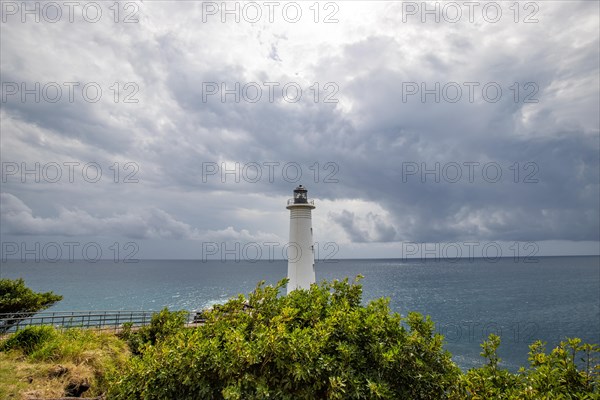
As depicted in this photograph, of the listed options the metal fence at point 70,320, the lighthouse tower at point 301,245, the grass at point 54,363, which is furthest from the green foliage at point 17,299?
the lighthouse tower at point 301,245

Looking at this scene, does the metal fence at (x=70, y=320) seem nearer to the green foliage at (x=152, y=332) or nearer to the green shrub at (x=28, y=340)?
the green foliage at (x=152, y=332)

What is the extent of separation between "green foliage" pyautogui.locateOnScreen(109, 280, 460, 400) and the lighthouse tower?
56.5ft

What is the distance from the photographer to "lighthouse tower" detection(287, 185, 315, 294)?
26703 mm

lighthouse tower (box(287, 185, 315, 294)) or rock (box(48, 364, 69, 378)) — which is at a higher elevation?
lighthouse tower (box(287, 185, 315, 294))

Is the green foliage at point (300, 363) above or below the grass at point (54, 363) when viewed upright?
above

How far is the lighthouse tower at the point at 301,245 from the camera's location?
87.6ft

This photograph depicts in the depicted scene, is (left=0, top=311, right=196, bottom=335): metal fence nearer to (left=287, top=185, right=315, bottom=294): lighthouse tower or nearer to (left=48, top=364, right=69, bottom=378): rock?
(left=48, top=364, right=69, bottom=378): rock

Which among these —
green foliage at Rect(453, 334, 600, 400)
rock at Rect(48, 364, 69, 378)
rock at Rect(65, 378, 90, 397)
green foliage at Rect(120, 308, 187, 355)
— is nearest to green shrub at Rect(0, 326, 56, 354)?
rock at Rect(48, 364, 69, 378)

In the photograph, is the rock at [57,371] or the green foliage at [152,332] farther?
the green foliage at [152,332]

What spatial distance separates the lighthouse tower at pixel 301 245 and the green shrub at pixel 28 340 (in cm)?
1515

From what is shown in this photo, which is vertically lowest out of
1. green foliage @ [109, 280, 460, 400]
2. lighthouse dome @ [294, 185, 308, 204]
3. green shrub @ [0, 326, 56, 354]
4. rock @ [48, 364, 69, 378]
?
rock @ [48, 364, 69, 378]

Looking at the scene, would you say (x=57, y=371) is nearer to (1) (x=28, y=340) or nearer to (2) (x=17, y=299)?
(1) (x=28, y=340)

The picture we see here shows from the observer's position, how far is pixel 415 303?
76.9 meters

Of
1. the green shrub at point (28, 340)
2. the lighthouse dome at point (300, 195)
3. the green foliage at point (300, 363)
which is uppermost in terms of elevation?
the lighthouse dome at point (300, 195)
